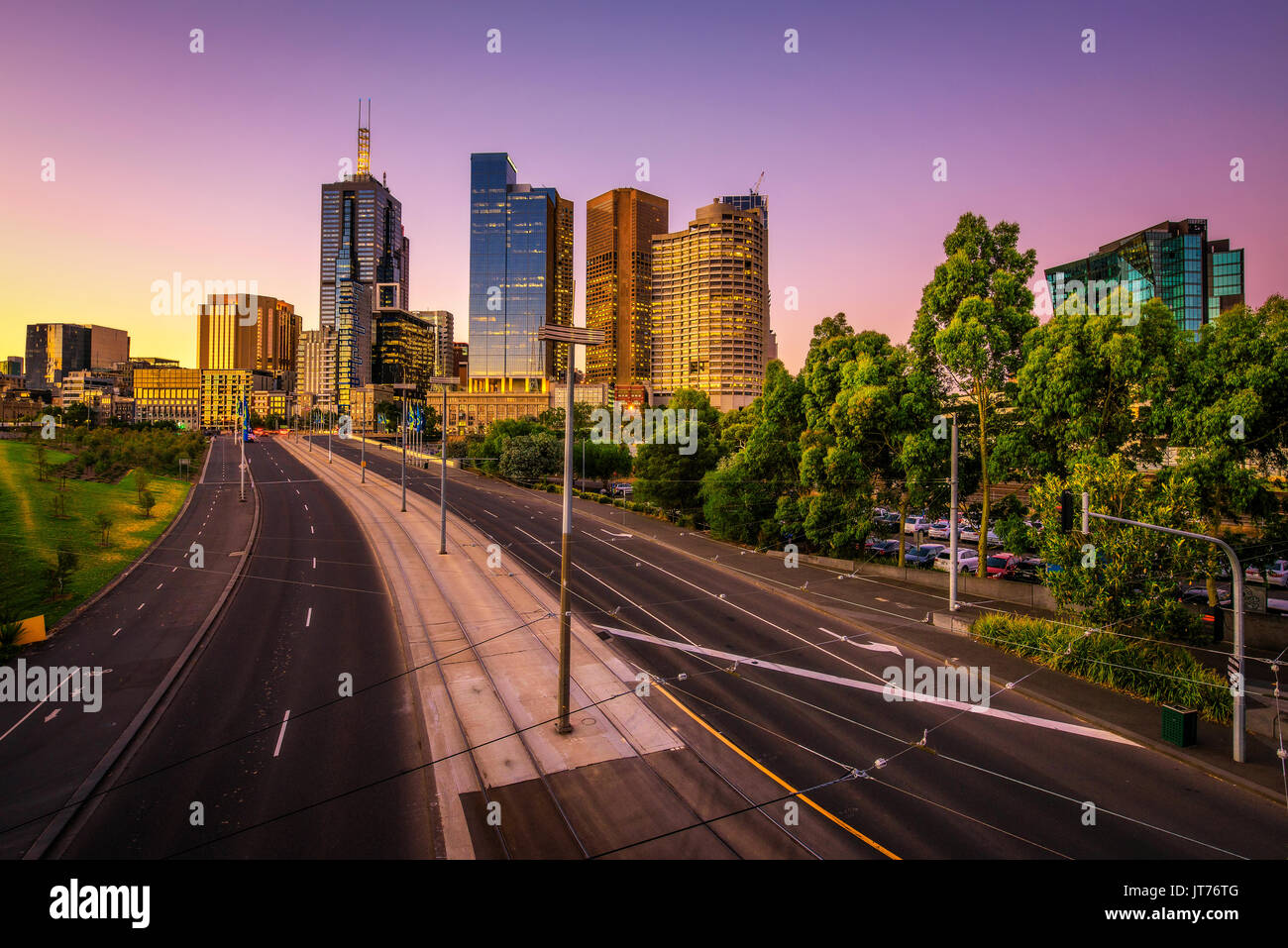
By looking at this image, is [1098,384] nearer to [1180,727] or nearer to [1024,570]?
[1024,570]

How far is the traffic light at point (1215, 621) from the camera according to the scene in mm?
23562

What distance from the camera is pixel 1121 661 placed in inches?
776

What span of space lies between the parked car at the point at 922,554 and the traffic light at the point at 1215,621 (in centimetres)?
1283

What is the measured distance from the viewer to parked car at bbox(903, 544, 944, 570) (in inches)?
1422

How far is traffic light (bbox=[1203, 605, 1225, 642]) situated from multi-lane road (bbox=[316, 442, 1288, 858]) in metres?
11.4

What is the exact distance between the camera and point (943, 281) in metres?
31.0

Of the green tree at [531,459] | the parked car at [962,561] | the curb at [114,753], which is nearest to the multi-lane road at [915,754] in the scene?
the parked car at [962,561]

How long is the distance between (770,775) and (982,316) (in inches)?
998

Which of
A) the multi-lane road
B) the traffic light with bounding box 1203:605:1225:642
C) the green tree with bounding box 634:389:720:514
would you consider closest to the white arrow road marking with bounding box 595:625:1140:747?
the multi-lane road

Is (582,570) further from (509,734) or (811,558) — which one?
(509,734)

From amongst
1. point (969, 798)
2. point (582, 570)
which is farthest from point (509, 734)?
point (582, 570)

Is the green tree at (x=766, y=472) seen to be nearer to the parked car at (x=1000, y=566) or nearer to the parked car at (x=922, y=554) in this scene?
the parked car at (x=922, y=554)
